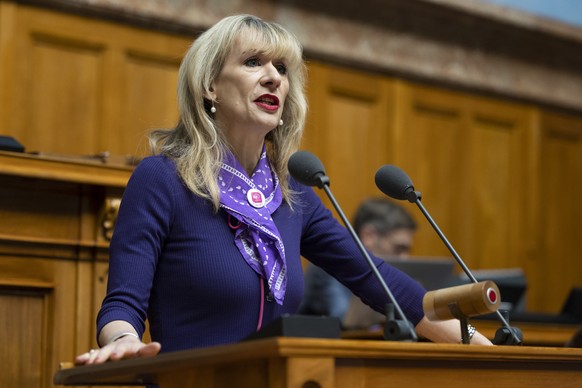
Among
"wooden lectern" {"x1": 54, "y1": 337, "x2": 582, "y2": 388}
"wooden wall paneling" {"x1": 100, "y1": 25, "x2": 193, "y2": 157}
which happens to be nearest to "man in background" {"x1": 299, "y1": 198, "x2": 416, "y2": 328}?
"wooden wall paneling" {"x1": 100, "y1": 25, "x2": 193, "y2": 157}

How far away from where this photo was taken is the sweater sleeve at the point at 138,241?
240 centimetres

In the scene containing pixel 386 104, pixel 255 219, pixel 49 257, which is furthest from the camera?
pixel 386 104

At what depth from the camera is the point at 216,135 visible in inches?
109

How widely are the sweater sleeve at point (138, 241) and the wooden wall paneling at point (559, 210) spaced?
5394mm

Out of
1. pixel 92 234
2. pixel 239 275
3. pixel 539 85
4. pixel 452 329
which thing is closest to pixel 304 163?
pixel 239 275

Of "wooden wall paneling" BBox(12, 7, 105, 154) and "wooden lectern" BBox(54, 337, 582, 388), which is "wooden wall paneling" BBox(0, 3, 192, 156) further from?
Answer: "wooden lectern" BBox(54, 337, 582, 388)

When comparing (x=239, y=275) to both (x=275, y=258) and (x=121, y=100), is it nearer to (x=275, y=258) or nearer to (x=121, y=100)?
(x=275, y=258)

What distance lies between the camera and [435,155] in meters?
7.13

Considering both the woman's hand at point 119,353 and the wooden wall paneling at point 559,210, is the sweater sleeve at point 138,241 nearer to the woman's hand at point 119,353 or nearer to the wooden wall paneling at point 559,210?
the woman's hand at point 119,353

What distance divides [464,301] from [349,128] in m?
4.58

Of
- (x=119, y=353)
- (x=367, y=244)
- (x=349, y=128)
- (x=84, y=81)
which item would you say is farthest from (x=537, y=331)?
(x=119, y=353)

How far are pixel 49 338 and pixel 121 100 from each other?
274cm

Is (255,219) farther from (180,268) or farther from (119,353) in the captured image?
(119,353)

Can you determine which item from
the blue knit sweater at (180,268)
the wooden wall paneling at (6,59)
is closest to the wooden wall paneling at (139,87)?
the wooden wall paneling at (6,59)
